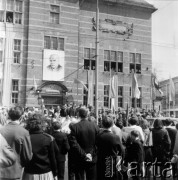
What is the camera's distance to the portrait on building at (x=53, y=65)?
74.8 feet

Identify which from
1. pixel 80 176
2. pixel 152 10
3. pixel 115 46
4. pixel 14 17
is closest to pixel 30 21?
pixel 14 17

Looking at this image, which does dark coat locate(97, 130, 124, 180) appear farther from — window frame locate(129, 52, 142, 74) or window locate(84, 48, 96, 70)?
window frame locate(129, 52, 142, 74)

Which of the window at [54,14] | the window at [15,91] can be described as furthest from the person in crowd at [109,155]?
the window at [54,14]

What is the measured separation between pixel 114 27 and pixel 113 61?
3.06 metres

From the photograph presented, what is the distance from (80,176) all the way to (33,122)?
70.9 inches

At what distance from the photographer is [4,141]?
3.75 meters

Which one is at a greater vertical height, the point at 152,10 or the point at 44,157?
the point at 152,10

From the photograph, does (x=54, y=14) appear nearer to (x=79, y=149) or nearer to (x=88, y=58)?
(x=88, y=58)

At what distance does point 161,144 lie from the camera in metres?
6.74

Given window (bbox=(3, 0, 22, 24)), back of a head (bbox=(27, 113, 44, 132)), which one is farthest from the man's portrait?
back of a head (bbox=(27, 113, 44, 132))

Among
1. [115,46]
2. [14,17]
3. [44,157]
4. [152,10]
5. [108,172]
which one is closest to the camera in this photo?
[44,157]

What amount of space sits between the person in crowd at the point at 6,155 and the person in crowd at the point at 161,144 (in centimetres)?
394

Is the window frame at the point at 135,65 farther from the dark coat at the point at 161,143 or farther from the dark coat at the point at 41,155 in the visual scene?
Answer: the dark coat at the point at 41,155

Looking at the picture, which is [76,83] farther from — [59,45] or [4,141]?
[4,141]
